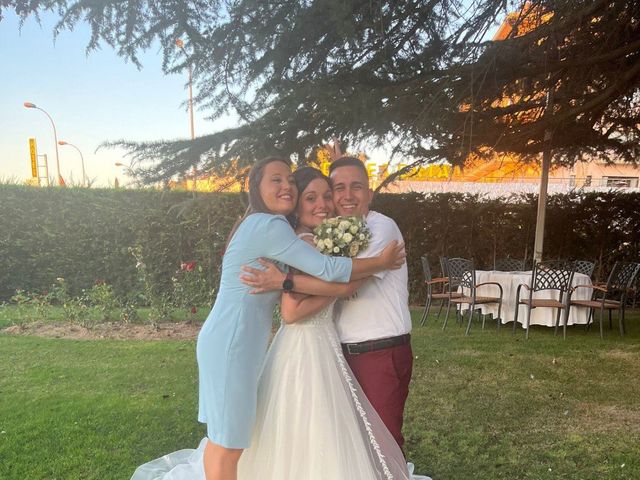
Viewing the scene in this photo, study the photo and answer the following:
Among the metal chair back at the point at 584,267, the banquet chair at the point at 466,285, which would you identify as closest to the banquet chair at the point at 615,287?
the metal chair back at the point at 584,267

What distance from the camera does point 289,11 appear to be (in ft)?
12.0

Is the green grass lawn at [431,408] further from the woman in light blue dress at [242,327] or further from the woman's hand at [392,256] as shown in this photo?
the woman's hand at [392,256]

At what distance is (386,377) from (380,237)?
26.3 inches

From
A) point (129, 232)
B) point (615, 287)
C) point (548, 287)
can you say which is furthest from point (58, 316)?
point (615, 287)

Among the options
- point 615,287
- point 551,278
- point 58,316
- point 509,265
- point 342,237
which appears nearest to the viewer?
point 342,237

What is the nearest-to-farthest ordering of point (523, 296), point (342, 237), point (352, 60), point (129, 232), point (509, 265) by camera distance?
point (342, 237)
point (352, 60)
point (523, 296)
point (509, 265)
point (129, 232)

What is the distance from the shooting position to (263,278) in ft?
7.07

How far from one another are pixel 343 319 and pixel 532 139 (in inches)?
206

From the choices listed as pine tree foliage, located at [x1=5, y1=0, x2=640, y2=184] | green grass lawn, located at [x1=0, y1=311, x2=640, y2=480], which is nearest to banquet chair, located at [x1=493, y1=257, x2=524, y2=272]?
green grass lawn, located at [x1=0, y1=311, x2=640, y2=480]

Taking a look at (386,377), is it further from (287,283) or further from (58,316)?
(58,316)

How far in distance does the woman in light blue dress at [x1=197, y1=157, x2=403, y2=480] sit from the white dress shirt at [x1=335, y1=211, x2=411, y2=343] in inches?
3.9

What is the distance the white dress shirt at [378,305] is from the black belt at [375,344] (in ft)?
0.06

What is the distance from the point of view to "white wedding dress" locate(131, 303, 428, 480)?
91.7 inches

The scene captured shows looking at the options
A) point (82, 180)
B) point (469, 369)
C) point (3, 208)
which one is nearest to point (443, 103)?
point (469, 369)
